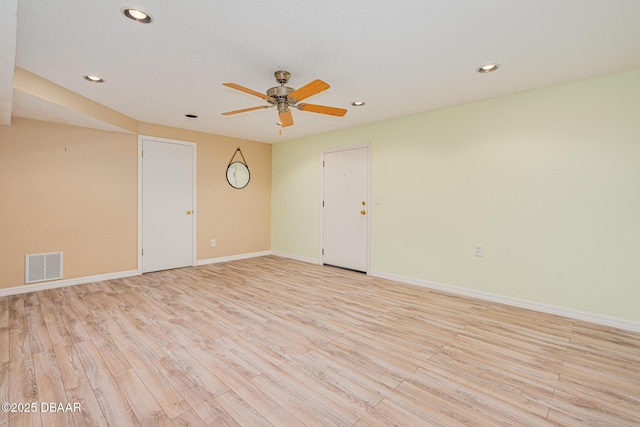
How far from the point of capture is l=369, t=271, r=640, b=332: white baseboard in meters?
2.73

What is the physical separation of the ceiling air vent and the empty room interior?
17mm

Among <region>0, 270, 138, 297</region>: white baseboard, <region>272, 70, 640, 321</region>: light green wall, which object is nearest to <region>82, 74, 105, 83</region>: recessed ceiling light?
<region>0, 270, 138, 297</region>: white baseboard

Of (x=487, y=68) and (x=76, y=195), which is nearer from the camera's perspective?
(x=487, y=68)

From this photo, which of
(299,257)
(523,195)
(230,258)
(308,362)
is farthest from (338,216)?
(308,362)

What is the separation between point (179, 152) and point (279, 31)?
3551 mm

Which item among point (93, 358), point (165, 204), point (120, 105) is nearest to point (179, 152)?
point (165, 204)

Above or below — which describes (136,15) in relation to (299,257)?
above

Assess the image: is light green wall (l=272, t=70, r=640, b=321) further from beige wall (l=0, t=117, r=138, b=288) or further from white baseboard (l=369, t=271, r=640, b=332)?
beige wall (l=0, t=117, r=138, b=288)

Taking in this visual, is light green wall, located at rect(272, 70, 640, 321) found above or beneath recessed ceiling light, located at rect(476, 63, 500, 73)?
beneath

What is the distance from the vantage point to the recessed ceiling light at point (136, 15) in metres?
1.85

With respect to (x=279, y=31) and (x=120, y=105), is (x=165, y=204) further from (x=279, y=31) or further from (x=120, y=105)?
(x=279, y=31)

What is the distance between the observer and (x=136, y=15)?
6.23 ft

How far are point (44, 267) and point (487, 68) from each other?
18.3 feet

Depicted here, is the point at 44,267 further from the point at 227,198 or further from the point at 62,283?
the point at 227,198
